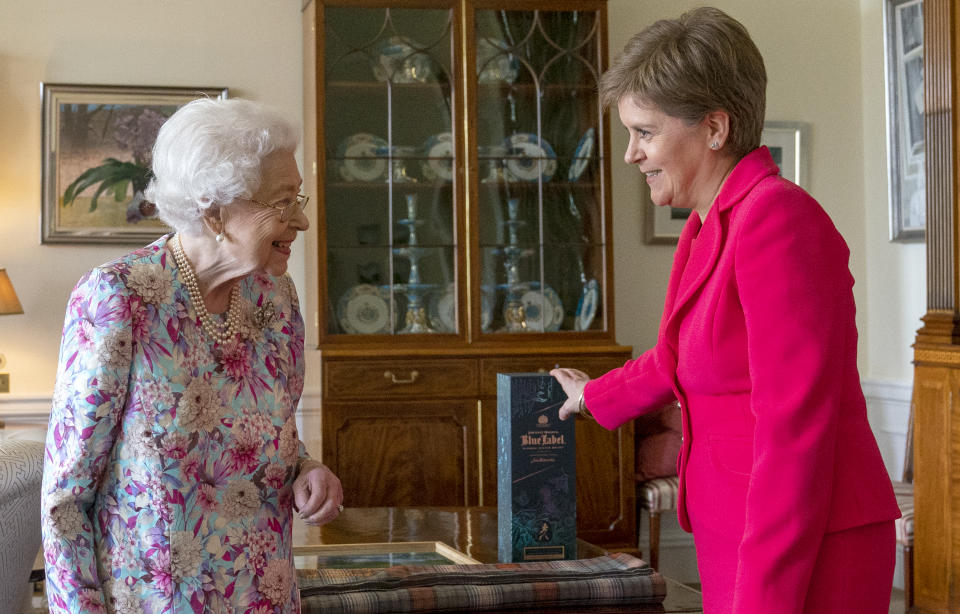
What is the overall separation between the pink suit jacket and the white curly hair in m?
0.64

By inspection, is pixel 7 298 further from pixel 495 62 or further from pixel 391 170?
pixel 495 62

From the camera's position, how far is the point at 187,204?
4.75 feet

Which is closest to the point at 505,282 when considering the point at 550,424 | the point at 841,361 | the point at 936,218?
the point at 936,218

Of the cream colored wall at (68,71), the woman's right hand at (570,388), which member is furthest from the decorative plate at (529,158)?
the woman's right hand at (570,388)

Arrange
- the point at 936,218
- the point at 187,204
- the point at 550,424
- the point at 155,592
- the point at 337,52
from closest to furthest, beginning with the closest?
the point at 155,592 → the point at 187,204 → the point at 550,424 → the point at 936,218 → the point at 337,52

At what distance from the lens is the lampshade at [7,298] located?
3.97 m

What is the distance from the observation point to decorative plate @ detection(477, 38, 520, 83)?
4219 mm

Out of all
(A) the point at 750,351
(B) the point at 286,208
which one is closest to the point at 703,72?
(A) the point at 750,351

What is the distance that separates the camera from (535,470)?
179 cm

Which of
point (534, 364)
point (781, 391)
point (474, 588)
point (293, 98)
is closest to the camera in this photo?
point (781, 391)

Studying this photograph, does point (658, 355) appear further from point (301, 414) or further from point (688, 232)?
point (301, 414)

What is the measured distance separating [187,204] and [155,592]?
1.71 feet

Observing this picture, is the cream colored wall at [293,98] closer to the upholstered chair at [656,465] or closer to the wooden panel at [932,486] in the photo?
the upholstered chair at [656,465]

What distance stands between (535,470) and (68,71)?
11.1ft
